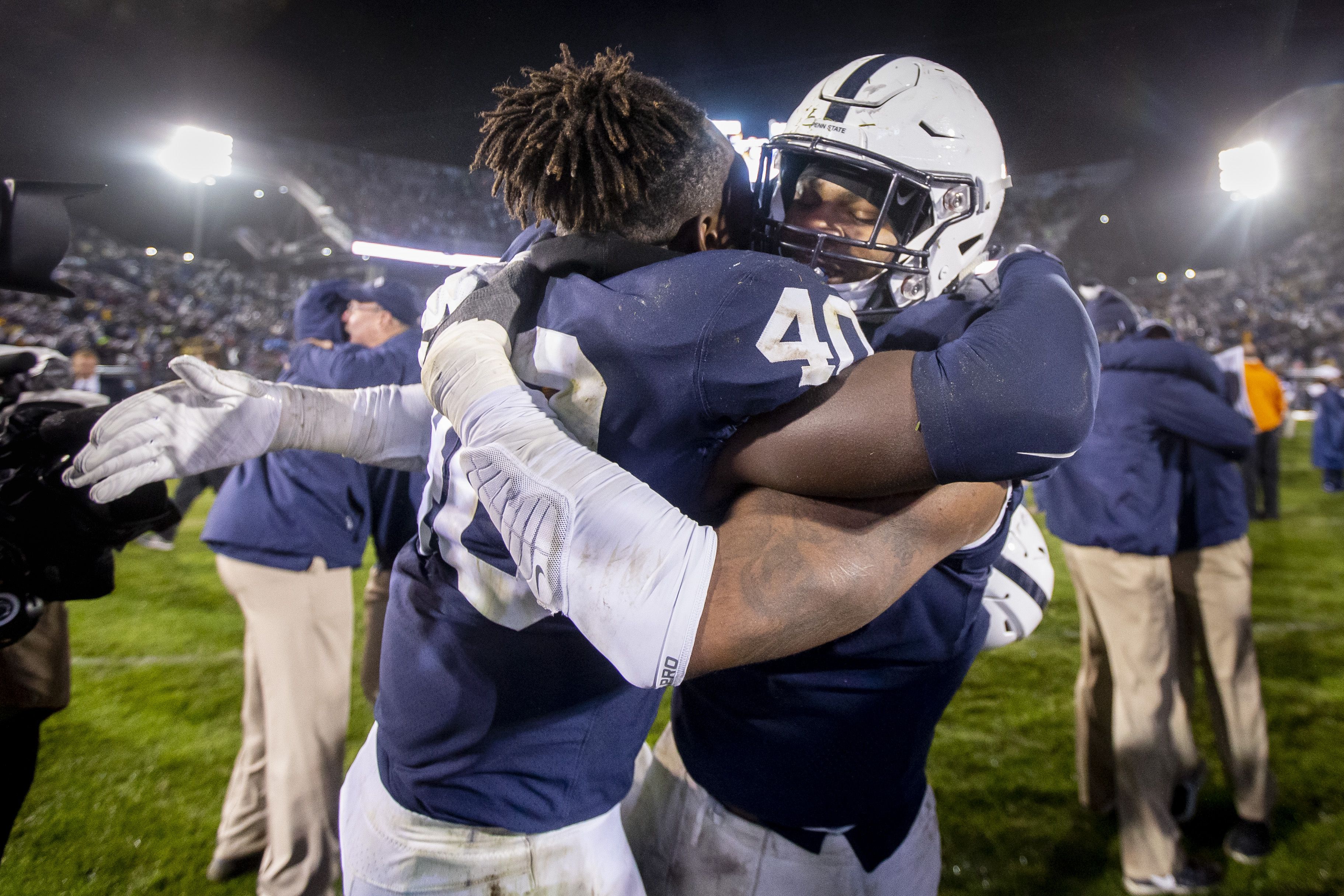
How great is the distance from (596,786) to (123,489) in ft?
2.90

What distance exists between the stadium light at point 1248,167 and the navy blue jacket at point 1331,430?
352 centimetres

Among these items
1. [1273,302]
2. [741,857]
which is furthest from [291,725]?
[1273,302]

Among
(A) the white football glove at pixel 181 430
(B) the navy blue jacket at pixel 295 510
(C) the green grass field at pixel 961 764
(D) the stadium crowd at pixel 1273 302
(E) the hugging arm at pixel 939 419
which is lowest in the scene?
(C) the green grass field at pixel 961 764

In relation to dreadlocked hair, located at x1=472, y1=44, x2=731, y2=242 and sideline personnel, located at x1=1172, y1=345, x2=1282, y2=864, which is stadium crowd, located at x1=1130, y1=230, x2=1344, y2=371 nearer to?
sideline personnel, located at x1=1172, y1=345, x2=1282, y2=864

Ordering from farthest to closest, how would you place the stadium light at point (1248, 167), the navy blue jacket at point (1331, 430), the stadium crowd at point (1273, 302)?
1. the stadium crowd at point (1273, 302)
2. the navy blue jacket at point (1331, 430)
3. the stadium light at point (1248, 167)

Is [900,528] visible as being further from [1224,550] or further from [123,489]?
[1224,550]

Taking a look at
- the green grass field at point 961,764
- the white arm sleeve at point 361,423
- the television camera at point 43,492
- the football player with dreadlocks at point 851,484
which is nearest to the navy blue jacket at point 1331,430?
the green grass field at point 961,764

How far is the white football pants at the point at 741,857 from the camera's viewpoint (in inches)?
48.1

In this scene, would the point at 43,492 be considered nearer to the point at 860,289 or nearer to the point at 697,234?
the point at 697,234

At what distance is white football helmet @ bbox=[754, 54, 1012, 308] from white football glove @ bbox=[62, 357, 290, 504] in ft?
3.33

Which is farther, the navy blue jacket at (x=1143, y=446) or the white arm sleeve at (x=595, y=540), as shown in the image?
the navy blue jacket at (x=1143, y=446)

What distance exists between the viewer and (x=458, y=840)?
1.06 metres

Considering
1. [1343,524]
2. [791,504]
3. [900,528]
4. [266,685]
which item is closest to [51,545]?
[266,685]

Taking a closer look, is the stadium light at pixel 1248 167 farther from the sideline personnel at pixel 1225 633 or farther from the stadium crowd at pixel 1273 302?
the sideline personnel at pixel 1225 633
